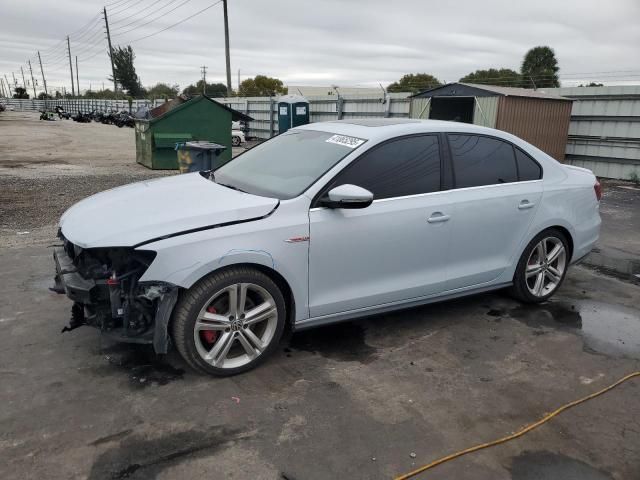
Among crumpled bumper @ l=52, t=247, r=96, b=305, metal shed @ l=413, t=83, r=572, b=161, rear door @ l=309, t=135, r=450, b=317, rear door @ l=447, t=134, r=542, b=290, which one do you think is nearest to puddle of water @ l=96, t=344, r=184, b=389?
crumpled bumper @ l=52, t=247, r=96, b=305

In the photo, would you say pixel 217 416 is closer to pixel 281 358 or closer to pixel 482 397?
pixel 281 358

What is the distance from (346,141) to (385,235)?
76 cm

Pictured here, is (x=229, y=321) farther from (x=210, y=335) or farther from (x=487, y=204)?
(x=487, y=204)

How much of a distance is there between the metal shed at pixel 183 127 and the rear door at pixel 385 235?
9.51 meters

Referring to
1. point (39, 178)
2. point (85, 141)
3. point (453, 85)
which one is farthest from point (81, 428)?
point (85, 141)

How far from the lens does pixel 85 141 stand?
23.4m

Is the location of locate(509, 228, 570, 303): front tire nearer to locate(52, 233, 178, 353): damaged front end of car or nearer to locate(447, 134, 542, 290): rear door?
locate(447, 134, 542, 290): rear door

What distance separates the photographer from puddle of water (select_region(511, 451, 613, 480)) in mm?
2564

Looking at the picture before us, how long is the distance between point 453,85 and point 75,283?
11.2 meters

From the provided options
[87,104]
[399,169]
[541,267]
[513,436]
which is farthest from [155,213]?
[87,104]

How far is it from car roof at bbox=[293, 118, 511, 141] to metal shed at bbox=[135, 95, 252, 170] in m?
8.89

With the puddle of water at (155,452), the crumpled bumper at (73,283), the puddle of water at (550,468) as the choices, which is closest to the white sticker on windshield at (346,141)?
the crumpled bumper at (73,283)

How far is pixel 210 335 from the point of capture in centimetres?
329

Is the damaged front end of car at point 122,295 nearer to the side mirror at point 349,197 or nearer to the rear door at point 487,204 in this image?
the side mirror at point 349,197
